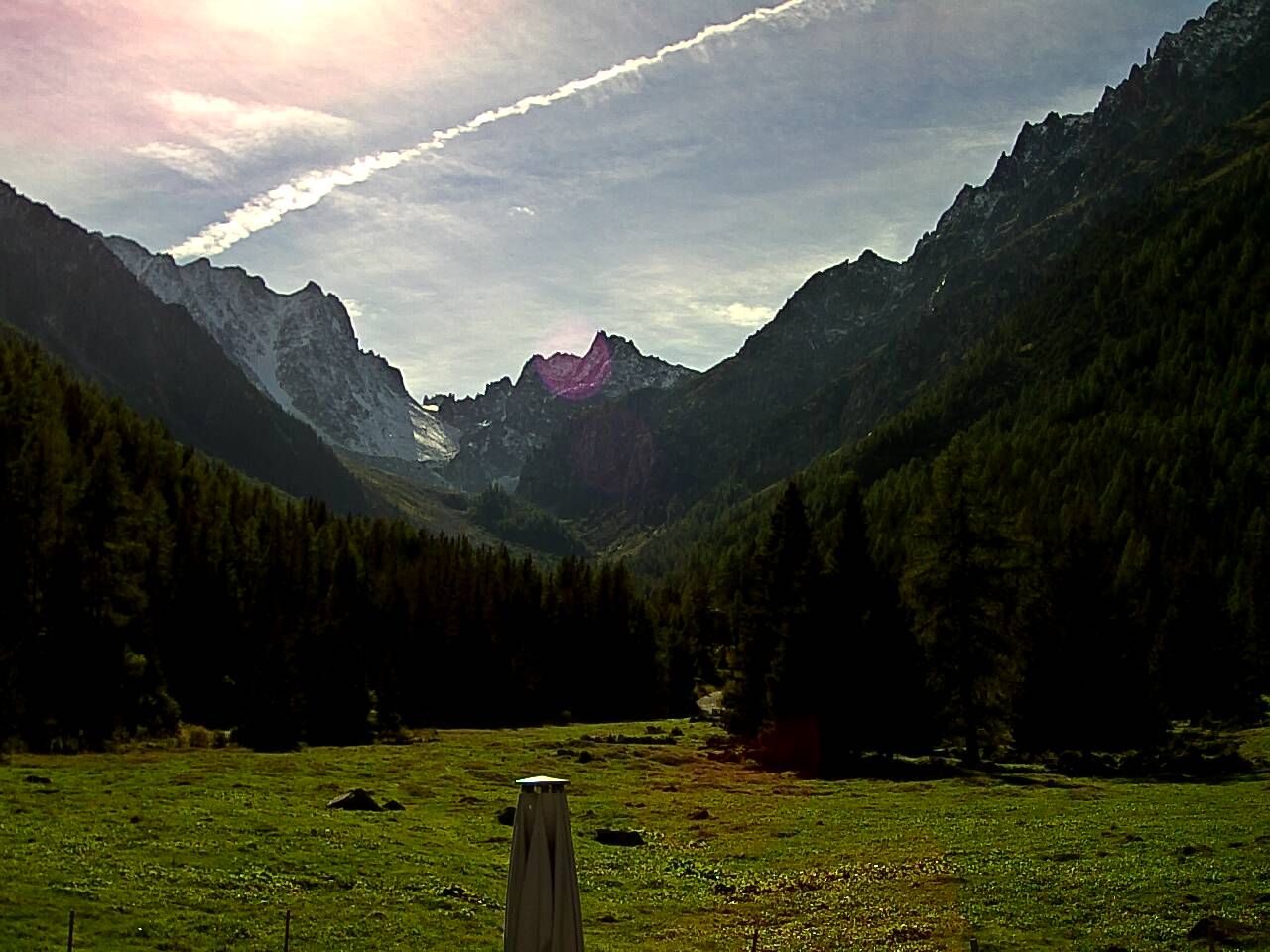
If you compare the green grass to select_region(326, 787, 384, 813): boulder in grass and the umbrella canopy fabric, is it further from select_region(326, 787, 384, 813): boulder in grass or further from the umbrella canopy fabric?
the umbrella canopy fabric

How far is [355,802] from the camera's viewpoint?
43781mm

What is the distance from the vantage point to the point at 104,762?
177 feet

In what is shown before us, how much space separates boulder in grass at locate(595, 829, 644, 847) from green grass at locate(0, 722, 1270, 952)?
727 mm

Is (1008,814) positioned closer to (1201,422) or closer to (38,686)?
(38,686)

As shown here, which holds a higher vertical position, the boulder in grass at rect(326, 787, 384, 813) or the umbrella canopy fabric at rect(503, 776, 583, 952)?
the umbrella canopy fabric at rect(503, 776, 583, 952)

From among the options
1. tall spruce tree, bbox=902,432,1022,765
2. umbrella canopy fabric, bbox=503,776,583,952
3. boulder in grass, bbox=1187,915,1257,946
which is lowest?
boulder in grass, bbox=1187,915,1257,946

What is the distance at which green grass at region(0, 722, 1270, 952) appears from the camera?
24.0 m

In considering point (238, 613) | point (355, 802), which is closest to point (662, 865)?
point (355, 802)

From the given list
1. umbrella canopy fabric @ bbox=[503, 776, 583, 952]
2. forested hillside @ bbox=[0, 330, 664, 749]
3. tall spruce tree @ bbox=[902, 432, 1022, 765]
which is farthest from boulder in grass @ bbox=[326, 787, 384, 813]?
umbrella canopy fabric @ bbox=[503, 776, 583, 952]

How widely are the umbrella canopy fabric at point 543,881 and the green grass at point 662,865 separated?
12.7m

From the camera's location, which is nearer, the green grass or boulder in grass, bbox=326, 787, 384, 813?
the green grass

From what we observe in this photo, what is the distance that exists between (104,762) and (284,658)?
20.3 m

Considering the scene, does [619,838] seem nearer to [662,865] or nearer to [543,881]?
[662,865]

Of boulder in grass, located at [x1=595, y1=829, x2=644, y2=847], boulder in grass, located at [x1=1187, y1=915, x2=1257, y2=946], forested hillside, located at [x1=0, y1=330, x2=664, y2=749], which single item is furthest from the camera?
forested hillside, located at [x1=0, y1=330, x2=664, y2=749]
